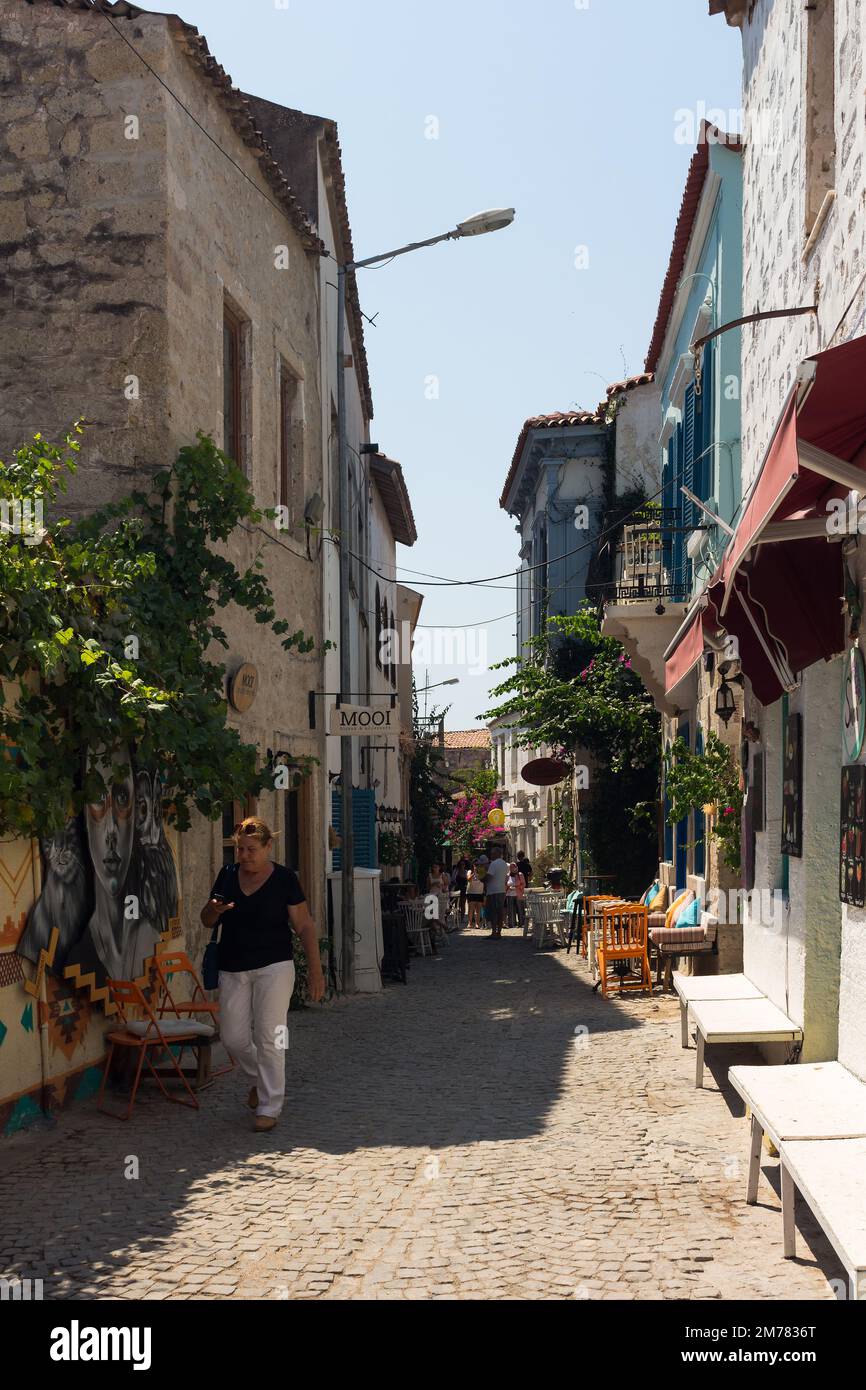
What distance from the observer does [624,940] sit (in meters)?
14.8

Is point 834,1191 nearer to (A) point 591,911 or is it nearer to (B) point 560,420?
(A) point 591,911

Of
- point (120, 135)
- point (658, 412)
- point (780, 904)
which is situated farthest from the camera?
point (658, 412)

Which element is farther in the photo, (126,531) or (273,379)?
(273,379)

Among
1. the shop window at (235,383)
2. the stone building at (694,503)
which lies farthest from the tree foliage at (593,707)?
the shop window at (235,383)

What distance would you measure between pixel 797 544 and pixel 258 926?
3508 mm

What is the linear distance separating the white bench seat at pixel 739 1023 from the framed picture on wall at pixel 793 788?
94 cm

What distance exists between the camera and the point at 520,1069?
9844 millimetres

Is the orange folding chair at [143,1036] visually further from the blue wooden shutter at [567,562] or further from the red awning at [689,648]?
the blue wooden shutter at [567,562]

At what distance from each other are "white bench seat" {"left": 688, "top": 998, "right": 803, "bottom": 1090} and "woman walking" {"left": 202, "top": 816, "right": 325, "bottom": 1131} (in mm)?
2230

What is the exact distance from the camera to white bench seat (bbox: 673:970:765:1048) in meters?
9.53

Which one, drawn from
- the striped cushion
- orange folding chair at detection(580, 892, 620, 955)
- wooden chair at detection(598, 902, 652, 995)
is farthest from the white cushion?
orange folding chair at detection(580, 892, 620, 955)

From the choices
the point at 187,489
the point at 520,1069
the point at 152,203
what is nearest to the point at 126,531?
the point at 187,489

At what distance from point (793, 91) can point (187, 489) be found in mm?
4633
